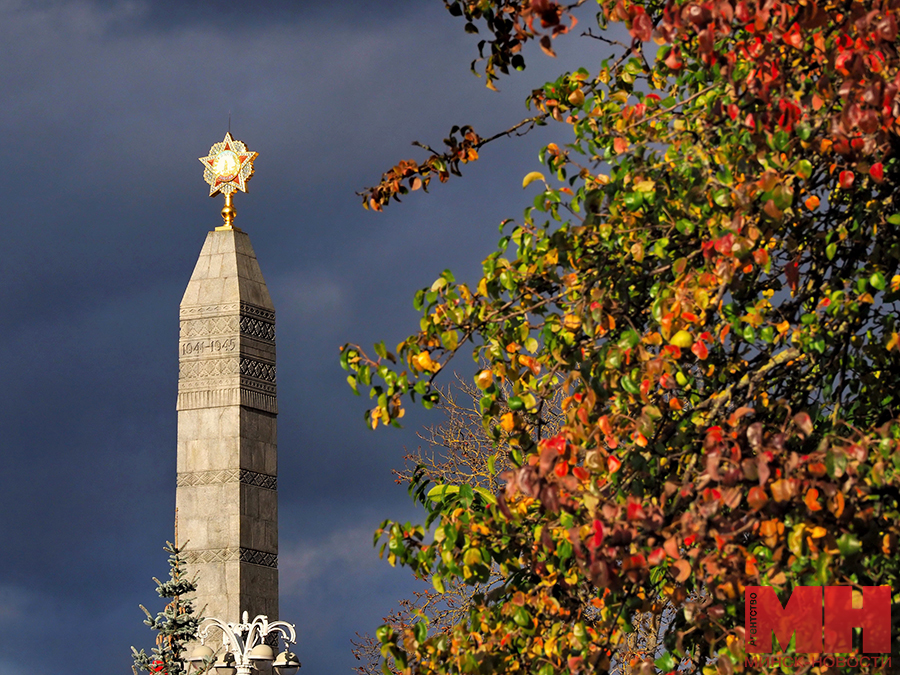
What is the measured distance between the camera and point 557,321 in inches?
266

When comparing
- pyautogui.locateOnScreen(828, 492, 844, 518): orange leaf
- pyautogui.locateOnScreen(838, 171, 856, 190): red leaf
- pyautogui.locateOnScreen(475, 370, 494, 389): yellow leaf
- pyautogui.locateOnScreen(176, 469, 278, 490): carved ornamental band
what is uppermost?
pyautogui.locateOnScreen(176, 469, 278, 490): carved ornamental band

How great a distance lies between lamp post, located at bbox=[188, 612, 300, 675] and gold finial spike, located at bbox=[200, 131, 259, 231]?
795 centimetres

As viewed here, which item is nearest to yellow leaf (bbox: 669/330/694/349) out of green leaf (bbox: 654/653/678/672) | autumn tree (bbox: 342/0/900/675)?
autumn tree (bbox: 342/0/900/675)

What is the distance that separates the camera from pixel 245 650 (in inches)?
822

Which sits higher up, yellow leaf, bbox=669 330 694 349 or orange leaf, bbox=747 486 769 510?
yellow leaf, bbox=669 330 694 349

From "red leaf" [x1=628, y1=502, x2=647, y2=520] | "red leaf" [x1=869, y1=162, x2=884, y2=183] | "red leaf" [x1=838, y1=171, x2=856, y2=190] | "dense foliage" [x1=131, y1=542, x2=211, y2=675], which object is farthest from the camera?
"dense foliage" [x1=131, y1=542, x2=211, y2=675]

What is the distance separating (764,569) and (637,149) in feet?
7.07

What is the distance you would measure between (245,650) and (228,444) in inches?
155

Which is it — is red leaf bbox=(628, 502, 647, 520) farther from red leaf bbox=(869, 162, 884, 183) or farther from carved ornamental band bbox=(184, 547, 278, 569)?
carved ornamental band bbox=(184, 547, 278, 569)

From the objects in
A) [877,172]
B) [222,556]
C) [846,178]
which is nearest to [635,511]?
[877,172]

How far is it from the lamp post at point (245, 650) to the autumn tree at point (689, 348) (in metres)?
13.9

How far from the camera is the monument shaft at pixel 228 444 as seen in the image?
74.5 feet

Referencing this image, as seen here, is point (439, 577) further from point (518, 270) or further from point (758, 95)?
point (758, 95)

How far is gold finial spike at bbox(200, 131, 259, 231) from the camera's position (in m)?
25.2
